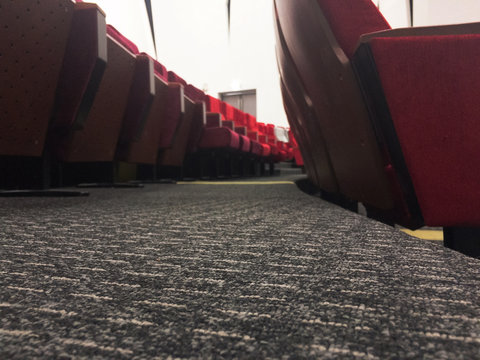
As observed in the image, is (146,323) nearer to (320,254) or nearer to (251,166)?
(320,254)

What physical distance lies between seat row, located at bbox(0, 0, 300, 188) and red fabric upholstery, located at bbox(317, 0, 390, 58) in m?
0.59

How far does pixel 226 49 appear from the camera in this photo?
5730mm

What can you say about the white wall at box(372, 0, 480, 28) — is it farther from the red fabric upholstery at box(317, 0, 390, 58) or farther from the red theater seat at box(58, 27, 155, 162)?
the red fabric upholstery at box(317, 0, 390, 58)

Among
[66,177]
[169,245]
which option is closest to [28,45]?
[169,245]

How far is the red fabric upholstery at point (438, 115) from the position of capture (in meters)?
0.40

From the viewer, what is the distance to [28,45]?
0.75 m

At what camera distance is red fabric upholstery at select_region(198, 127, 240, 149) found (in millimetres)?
2312

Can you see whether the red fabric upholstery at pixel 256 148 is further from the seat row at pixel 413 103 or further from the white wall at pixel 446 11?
the white wall at pixel 446 11

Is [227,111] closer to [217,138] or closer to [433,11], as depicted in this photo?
[217,138]

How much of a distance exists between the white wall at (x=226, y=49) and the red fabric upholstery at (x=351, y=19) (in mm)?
5200

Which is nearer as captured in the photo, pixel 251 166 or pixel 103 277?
pixel 103 277

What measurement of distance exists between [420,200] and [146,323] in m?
0.38

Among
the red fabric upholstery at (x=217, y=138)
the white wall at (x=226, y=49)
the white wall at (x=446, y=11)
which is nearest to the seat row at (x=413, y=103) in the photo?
the red fabric upholstery at (x=217, y=138)

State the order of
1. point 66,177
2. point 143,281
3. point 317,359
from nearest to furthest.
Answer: point 317,359 → point 143,281 → point 66,177
